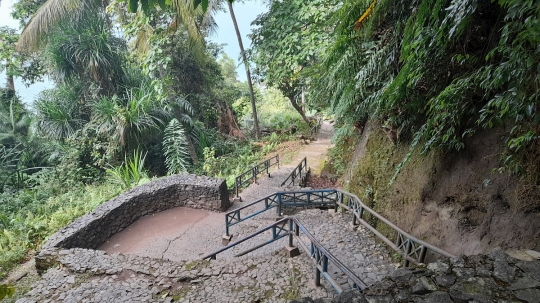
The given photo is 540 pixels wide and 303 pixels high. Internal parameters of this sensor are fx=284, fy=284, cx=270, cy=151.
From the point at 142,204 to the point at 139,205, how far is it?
0.30 feet

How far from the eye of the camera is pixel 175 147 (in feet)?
38.8

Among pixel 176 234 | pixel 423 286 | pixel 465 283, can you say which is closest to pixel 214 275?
pixel 423 286

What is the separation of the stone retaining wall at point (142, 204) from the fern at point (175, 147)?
8.75 feet

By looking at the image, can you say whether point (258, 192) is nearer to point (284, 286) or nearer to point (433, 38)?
point (284, 286)

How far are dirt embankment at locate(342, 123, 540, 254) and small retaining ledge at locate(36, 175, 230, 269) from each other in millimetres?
5044

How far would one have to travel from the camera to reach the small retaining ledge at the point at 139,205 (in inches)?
251

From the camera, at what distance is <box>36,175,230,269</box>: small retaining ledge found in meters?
6.37

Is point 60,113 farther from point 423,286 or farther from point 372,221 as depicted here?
point 423,286

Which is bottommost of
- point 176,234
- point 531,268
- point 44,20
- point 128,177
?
point 176,234

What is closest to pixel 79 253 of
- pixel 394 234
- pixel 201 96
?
pixel 394 234

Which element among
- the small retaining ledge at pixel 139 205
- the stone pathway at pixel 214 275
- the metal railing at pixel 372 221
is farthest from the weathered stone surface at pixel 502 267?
the small retaining ledge at pixel 139 205

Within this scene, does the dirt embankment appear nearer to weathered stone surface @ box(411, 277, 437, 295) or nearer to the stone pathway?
the stone pathway

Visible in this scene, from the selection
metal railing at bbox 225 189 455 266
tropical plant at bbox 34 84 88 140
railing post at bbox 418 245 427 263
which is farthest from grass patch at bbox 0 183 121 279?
railing post at bbox 418 245 427 263

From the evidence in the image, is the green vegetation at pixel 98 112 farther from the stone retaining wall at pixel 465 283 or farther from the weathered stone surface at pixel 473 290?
the weathered stone surface at pixel 473 290
